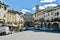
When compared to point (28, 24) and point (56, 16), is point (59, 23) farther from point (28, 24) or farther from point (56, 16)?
point (28, 24)

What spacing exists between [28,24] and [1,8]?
57.3m

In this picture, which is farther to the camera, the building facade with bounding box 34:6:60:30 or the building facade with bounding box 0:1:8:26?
the building facade with bounding box 34:6:60:30

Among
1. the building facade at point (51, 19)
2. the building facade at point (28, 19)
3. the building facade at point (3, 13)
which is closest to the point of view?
the building facade at point (3, 13)

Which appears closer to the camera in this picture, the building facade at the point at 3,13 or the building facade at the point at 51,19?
the building facade at the point at 3,13

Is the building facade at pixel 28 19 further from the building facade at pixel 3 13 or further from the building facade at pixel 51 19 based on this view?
the building facade at pixel 3 13

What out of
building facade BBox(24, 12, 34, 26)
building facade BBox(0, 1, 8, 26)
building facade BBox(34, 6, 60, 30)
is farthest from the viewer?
building facade BBox(24, 12, 34, 26)

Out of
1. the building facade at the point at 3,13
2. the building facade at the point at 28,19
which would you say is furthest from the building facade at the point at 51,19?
the building facade at the point at 3,13

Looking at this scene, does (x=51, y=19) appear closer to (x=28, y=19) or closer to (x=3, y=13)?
(x=3, y=13)

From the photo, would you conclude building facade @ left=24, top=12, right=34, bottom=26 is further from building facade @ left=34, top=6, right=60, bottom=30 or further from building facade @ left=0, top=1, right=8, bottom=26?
building facade @ left=0, top=1, right=8, bottom=26

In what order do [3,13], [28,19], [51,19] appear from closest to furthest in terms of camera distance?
[3,13] < [51,19] < [28,19]

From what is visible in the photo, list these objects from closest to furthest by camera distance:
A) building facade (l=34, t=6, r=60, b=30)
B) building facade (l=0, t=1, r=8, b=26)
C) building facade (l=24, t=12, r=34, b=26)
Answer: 1. building facade (l=0, t=1, r=8, b=26)
2. building facade (l=34, t=6, r=60, b=30)
3. building facade (l=24, t=12, r=34, b=26)

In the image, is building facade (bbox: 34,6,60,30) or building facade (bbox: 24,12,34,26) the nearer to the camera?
building facade (bbox: 34,6,60,30)

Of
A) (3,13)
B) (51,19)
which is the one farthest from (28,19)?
(3,13)

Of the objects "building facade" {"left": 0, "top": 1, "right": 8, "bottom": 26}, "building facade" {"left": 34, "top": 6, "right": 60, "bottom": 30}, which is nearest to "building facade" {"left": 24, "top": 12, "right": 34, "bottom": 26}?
"building facade" {"left": 34, "top": 6, "right": 60, "bottom": 30}
